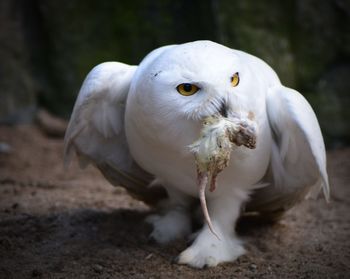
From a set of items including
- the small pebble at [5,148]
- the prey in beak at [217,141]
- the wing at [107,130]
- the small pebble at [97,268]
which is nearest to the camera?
the prey in beak at [217,141]

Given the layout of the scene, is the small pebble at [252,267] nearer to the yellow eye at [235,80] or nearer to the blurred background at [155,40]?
the yellow eye at [235,80]

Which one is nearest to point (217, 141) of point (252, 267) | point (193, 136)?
point (193, 136)

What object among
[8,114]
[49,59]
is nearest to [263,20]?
[49,59]

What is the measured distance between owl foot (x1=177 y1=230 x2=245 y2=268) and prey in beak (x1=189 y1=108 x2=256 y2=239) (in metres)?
0.56

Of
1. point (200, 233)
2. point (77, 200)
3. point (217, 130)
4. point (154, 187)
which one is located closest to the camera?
point (217, 130)

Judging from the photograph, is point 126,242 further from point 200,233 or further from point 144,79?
point 144,79

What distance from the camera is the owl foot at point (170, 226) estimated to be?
137 inches

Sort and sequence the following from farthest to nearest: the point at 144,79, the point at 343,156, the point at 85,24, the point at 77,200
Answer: the point at 85,24, the point at 343,156, the point at 77,200, the point at 144,79

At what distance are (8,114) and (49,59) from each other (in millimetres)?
792

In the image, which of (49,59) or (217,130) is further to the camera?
(49,59)

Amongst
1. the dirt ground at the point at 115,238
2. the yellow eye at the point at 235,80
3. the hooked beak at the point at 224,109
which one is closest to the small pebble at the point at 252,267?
the dirt ground at the point at 115,238

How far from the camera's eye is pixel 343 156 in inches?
225

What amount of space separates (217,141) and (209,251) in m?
0.85

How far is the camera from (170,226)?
3545 millimetres
